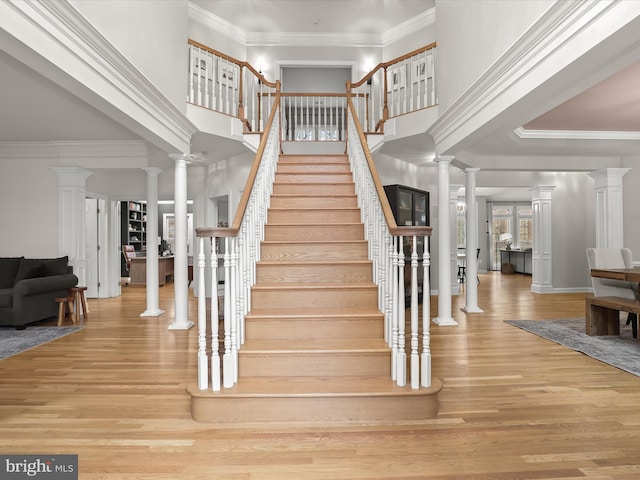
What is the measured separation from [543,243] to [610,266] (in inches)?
154

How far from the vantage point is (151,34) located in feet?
13.6

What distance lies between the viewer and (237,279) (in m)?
2.86

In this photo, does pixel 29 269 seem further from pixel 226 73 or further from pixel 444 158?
pixel 444 158

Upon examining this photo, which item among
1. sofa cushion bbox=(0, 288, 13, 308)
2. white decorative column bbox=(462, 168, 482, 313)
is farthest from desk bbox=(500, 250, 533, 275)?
sofa cushion bbox=(0, 288, 13, 308)

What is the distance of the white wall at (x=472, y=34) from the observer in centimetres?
326

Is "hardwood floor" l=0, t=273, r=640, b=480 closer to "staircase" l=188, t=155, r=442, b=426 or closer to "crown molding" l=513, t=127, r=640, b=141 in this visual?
"staircase" l=188, t=155, r=442, b=426

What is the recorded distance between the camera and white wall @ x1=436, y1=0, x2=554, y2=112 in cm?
326

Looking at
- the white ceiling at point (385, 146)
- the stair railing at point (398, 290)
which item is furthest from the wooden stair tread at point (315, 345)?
the white ceiling at point (385, 146)

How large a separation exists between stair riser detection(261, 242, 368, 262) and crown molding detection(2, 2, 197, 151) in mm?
1784

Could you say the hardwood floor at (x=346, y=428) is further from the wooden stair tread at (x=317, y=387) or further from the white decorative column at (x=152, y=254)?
the white decorative column at (x=152, y=254)


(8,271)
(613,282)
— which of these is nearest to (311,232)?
(613,282)

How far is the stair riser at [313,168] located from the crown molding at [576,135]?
2.66 meters

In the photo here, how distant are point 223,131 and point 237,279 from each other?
349 cm

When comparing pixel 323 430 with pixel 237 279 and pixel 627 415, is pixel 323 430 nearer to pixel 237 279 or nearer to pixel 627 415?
pixel 237 279
